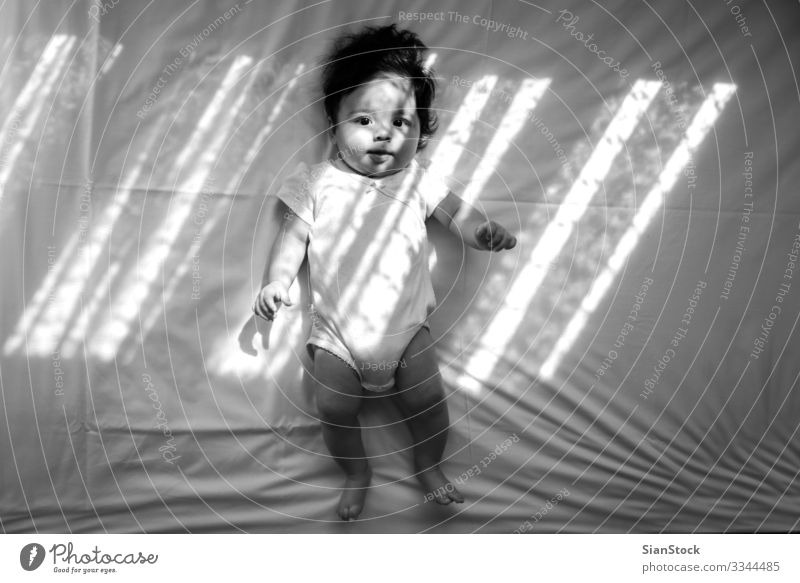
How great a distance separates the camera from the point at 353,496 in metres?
1.11

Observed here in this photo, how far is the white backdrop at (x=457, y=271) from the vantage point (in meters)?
1.11

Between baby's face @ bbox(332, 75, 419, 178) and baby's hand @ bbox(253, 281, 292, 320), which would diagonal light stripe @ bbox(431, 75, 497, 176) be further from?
baby's hand @ bbox(253, 281, 292, 320)

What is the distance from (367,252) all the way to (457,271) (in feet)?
0.45

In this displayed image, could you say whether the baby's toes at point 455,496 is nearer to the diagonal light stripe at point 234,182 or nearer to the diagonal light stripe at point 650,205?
the diagonal light stripe at point 650,205

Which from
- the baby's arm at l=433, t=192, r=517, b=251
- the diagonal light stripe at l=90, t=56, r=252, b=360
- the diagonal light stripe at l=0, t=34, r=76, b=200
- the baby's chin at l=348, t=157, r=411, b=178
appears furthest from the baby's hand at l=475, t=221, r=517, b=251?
the diagonal light stripe at l=0, t=34, r=76, b=200

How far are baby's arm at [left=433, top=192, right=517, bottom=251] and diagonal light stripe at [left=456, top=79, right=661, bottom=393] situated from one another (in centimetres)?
7

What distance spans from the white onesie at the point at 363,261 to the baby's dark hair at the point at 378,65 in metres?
0.09

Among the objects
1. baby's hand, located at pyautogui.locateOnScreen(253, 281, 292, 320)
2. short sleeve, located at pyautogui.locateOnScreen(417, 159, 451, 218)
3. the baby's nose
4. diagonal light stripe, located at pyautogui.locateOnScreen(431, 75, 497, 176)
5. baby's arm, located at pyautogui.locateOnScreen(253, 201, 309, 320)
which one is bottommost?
baby's hand, located at pyautogui.locateOnScreen(253, 281, 292, 320)

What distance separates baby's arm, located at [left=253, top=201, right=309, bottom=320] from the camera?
108 cm

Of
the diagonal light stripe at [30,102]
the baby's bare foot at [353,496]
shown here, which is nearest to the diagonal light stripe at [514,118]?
the baby's bare foot at [353,496]

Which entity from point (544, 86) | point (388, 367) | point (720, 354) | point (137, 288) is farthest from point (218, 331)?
point (720, 354)

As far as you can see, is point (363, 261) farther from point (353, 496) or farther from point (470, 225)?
point (353, 496)

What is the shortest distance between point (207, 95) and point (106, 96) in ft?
0.43

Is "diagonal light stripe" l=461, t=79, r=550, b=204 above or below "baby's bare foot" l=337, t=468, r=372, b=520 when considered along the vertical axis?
above
